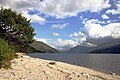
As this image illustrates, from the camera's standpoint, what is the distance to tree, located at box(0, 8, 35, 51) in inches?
2596

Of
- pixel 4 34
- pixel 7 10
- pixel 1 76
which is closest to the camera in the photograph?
pixel 1 76

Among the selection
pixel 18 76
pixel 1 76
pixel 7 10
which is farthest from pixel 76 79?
pixel 7 10

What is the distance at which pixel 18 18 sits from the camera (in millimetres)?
69438

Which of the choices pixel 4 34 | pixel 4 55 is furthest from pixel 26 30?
pixel 4 55

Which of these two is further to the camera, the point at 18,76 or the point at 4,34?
the point at 4,34

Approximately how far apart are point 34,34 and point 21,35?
424 cm

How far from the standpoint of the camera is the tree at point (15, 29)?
2596 inches

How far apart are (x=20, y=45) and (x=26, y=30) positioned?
205 inches

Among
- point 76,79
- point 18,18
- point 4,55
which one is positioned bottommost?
point 76,79

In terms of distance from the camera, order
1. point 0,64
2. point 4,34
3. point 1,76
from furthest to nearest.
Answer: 1. point 4,34
2. point 0,64
3. point 1,76

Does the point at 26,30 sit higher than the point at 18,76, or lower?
higher

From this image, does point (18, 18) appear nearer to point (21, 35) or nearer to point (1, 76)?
point (21, 35)

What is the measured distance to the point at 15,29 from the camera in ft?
218

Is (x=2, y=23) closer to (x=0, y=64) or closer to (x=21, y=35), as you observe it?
(x=21, y=35)
